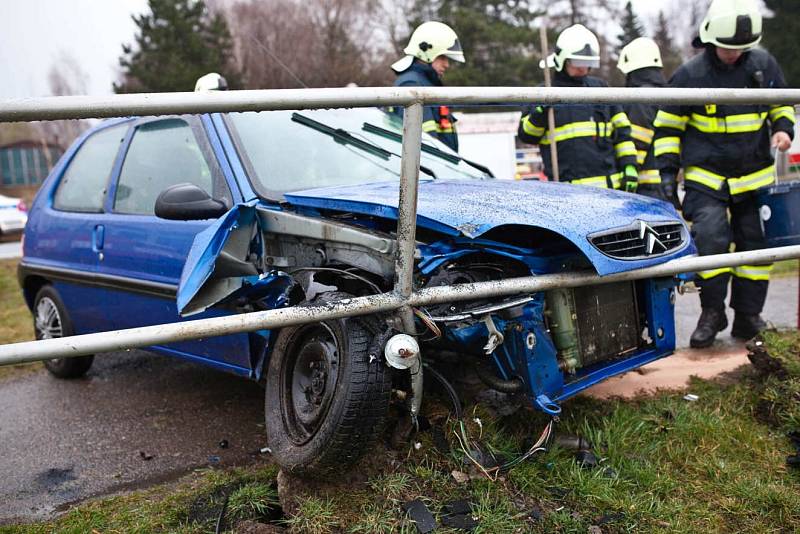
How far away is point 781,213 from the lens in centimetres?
383

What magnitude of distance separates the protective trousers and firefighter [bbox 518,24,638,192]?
65 centimetres

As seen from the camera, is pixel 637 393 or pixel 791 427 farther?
pixel 637 393

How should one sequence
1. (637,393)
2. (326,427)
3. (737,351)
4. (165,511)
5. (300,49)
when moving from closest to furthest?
1. (326,427)
2. (165,511)
3. (637,393)
4. (737,351)
5. (300,49)

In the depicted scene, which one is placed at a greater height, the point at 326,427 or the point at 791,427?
the point at 326,427

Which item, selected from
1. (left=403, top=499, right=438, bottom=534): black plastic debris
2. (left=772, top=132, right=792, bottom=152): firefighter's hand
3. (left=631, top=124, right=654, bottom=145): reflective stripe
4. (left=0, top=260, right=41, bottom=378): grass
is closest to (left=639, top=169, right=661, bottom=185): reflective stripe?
(left=631, top=124, right=654, bottom=145): reflective stripe

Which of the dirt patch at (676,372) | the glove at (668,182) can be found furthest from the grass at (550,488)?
the glove at (668,182)

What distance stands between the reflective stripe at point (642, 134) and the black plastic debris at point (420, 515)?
4672 mm

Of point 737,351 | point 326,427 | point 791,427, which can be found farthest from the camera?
point 737,351

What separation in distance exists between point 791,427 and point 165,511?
255cm

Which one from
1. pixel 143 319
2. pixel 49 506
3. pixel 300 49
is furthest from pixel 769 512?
pixel 300 49

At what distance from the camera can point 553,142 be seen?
494 cm

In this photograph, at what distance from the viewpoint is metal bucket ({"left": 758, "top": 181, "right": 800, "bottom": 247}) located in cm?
374

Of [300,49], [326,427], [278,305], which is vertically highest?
[300,49]

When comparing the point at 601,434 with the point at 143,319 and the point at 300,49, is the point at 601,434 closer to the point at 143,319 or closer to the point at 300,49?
the point at 143,319
